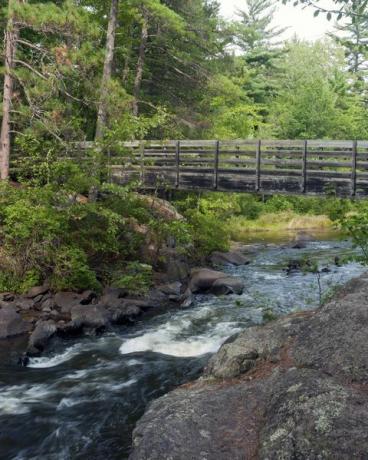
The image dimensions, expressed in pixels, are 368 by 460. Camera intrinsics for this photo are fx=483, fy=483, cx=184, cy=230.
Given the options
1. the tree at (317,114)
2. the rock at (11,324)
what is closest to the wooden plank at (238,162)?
the rock at (11,324)

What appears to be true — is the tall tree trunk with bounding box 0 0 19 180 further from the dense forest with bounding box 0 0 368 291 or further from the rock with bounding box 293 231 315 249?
the rock with bounding box 293 231 315 249

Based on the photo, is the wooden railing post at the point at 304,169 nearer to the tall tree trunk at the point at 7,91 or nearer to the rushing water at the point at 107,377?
the rushing water at the point at 107,377

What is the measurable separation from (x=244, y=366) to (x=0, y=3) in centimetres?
1864

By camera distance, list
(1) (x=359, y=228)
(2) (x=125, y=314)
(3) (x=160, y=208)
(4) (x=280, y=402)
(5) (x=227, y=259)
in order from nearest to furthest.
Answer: (4) (x=280, y=402) < (1) (x=359, y=228) < (2) (x=125, y=314) < (3) (x=160, y=208) < (5) (x=227, y=259)

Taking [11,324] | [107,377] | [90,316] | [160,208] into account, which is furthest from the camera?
[160,208]

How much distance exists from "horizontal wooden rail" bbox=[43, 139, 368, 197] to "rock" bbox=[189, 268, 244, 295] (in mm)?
2785

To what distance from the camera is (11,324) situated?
10.5 meters

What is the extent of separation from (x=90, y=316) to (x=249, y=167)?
25.1ft

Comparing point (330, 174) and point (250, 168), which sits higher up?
point (250, 168)

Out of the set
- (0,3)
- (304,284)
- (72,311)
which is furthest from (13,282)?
(0,3)

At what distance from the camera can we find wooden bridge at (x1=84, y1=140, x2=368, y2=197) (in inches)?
509

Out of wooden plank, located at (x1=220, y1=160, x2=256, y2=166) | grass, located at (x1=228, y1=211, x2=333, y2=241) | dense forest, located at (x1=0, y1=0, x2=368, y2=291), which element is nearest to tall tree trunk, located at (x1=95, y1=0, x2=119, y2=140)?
dense forest, located at (x1=0, y1=0, x2=368, y2=291)

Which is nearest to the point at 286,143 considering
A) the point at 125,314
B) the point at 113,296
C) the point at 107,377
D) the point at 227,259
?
the point at 227,259

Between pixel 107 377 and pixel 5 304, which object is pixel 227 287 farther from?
pixel 107 377
